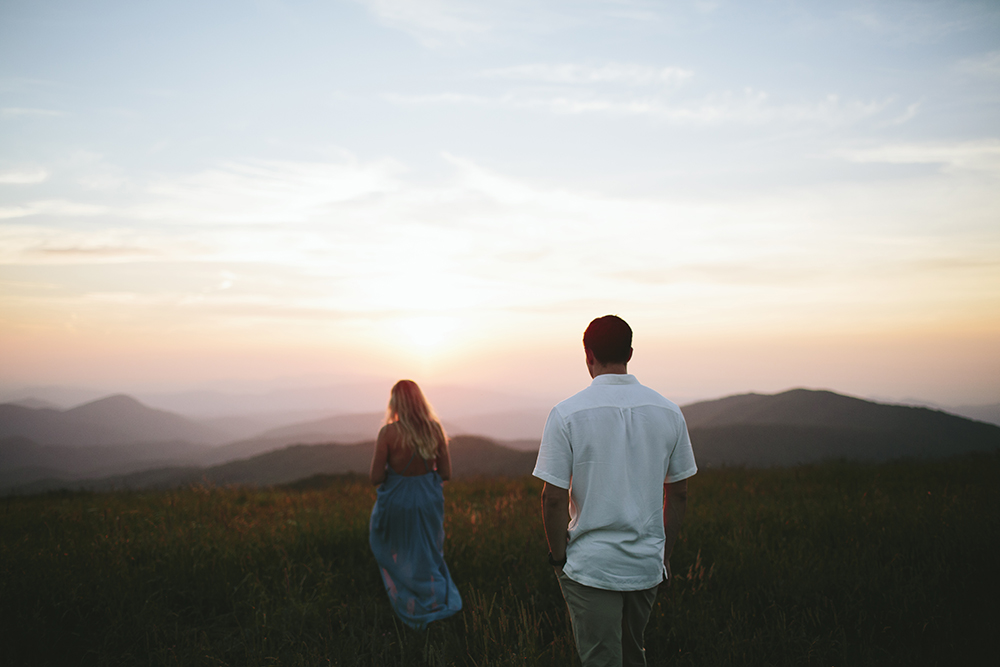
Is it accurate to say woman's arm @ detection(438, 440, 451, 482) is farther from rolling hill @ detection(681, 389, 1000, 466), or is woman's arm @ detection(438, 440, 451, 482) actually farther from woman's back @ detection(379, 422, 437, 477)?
rolling hill @ detection(681, 389, 1000, 466)

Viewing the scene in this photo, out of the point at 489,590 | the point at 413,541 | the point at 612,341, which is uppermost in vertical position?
the point at 612,341

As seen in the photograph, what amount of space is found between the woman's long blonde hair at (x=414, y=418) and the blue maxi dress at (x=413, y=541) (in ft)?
0.79

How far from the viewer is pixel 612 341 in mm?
2621

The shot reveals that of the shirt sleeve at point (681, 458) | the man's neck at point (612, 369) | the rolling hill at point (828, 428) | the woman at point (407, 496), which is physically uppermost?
the man's neck at point (612, 369)

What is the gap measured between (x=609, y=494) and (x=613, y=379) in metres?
0.56

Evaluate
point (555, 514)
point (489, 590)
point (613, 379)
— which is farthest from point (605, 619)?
point (489, 590)

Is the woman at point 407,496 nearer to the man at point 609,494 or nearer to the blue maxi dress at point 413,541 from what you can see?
the blue maxi dress at point 413,541

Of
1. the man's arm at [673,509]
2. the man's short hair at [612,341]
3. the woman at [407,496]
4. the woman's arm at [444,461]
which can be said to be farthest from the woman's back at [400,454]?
the man's short hair at [612,341]

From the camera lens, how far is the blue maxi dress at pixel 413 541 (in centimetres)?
497

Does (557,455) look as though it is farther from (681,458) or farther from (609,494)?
(681,458)

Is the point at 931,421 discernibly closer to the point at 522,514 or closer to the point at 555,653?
the point at 522,514

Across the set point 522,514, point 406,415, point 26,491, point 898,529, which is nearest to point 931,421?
point 898,529

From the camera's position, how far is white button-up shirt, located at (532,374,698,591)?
251cm

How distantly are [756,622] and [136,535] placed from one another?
693 centimetres
